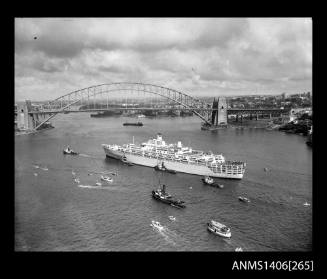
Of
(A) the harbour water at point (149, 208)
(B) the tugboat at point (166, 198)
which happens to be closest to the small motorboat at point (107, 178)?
(A) the harbour water at point (149, 208)

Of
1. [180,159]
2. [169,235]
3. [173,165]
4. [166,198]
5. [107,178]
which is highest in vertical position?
[180,159]

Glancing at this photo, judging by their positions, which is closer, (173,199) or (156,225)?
(156,225)

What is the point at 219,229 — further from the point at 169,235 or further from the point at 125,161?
the point at 125,161

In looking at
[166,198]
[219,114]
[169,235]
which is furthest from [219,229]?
[219,114]

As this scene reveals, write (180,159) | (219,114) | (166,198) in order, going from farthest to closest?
1. (219,114)
2. (180,159)
3. (166,198)

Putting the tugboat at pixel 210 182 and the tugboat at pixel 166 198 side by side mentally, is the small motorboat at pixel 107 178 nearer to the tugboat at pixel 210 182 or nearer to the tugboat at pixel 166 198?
the tugboat at pixel 166 198

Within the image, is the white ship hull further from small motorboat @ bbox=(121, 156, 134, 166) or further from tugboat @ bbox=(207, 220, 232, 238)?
tugboat @ bbox=(207, 220, 232, 238)
